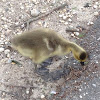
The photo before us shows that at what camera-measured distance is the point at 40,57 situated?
207 centimetres

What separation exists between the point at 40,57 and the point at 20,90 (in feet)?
1.24

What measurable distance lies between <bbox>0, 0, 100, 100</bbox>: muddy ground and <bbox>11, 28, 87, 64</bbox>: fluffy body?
0.84ft

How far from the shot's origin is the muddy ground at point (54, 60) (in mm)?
2078

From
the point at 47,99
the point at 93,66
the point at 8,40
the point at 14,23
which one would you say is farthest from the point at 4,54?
the point at 93,66

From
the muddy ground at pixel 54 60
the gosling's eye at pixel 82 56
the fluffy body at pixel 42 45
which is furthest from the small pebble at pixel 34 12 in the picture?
the gosling's eye at pixel 82 56

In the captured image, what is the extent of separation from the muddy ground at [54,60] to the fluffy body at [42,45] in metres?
0.26

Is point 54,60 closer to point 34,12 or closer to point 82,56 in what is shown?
point 82,56

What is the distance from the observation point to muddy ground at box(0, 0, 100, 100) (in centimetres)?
208

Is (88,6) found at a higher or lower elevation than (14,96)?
higher

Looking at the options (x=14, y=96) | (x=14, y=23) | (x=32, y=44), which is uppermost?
(x=32, y=44)

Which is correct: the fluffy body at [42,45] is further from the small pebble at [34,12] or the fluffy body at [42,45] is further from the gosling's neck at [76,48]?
the small pebble at [34,12]

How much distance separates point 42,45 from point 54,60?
45cm

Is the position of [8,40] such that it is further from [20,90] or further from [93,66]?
[93,66]

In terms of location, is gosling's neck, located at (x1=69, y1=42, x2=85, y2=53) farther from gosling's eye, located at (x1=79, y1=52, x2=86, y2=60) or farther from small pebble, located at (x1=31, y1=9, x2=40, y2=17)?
small pebble, located at (x1=31, y1=9, x2=40, y2=17)
